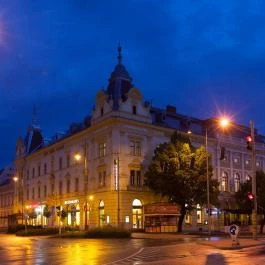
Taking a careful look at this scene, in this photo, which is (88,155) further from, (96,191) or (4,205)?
(4,205)

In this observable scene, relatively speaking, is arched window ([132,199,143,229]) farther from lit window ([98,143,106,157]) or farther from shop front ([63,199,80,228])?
shop front ([63,199,80,228])

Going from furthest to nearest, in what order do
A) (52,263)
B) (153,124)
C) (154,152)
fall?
(153,124)
(154,152)
(52,263)

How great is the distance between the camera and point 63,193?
248 feet

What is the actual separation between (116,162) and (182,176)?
30.7 ft

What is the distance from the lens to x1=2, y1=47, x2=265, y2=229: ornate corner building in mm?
62062

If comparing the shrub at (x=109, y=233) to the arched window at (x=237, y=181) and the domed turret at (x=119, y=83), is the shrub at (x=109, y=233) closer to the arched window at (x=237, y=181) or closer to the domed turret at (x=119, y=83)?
the domed turret at (x=119, y=83)

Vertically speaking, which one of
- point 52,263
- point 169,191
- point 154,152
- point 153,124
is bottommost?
point 52,263

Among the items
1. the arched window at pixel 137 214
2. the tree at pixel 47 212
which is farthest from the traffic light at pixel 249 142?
the tree at pixel 47 212

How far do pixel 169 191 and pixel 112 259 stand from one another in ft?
115

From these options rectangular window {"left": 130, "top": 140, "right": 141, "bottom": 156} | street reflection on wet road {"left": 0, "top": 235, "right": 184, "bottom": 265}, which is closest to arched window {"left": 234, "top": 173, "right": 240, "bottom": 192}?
rectangular window {"left": 130, "top": 140, "right": 141, "bottom": 156}

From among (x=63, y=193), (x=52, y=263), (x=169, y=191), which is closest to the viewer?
(x=52, y=263)

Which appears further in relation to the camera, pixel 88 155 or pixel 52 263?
pixel 88 155

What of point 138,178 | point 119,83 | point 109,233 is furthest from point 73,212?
point 109,233

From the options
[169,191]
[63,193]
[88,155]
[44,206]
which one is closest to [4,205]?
[44,206]
